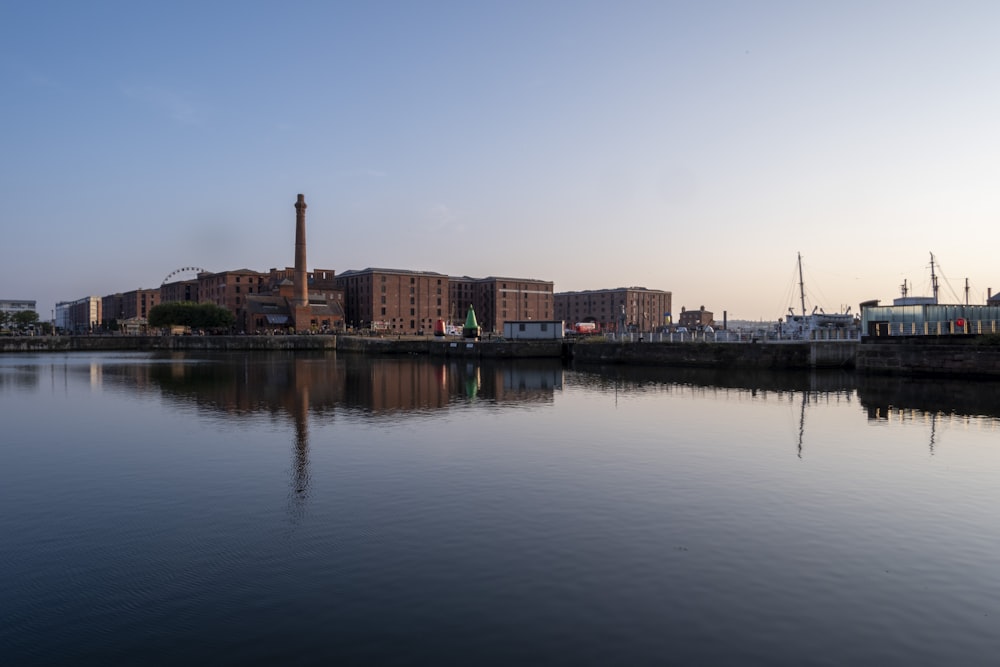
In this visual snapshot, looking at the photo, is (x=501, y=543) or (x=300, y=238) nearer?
(x=501, y=543)

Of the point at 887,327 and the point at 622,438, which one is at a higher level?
the point at 887,327

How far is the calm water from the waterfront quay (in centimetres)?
2672

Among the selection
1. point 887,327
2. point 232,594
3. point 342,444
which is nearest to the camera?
point 232,594

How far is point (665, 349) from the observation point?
8019 cm

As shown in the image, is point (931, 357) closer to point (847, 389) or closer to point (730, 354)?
point (847, 389)

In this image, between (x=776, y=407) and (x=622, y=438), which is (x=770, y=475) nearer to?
(x=622, y=438)

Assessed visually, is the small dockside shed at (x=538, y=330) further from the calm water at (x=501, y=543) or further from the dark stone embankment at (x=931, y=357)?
the calm water at (x=501, y=543)

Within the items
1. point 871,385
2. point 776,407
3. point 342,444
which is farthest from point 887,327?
point 342,444

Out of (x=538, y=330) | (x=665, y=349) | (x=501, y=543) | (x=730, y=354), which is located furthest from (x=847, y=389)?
(x=538, y=330)

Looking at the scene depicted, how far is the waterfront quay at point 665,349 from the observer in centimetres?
5415

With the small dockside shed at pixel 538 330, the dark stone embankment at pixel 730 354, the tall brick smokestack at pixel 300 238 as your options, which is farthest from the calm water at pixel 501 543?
the tall brick smokestack at pixel 300 238

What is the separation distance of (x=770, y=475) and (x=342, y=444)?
1609cm

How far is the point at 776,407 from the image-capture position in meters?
39.2

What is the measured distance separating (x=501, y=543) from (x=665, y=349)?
227 ft
